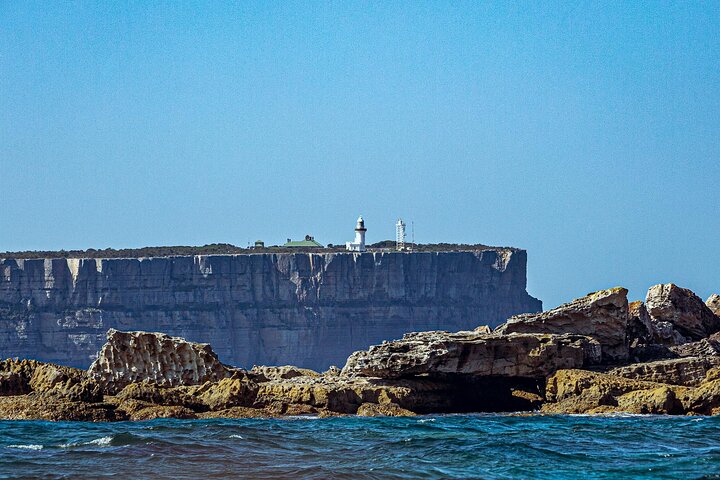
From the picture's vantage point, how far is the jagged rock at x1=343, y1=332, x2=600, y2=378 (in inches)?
1508

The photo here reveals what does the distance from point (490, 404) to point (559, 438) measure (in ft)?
33.7

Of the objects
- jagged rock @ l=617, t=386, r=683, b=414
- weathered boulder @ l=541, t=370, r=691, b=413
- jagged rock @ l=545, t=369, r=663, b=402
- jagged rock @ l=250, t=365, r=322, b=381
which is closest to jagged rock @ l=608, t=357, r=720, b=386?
jagged rock @ l=545, t=369, r=663, b=402

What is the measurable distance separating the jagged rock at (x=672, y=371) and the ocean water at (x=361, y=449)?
5.11 meters

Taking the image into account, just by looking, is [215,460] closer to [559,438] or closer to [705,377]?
[559,438]

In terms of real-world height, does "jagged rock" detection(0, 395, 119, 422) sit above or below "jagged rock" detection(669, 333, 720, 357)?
below

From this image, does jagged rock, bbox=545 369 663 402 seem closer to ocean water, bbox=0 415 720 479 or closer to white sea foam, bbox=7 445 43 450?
ocean water, bbox=0 415 720 479

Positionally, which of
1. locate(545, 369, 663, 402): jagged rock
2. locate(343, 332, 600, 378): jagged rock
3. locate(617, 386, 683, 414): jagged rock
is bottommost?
locate(617, 386, 683, 414): jagged rock

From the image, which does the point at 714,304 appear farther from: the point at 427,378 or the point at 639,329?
the point at 427,378

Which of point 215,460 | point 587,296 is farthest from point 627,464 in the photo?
point 587,296

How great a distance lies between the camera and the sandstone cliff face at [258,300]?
122750 mm

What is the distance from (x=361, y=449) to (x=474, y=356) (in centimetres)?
1117

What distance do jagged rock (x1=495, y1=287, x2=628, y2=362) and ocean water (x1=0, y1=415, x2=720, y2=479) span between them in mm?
7281

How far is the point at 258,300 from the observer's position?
127750mm

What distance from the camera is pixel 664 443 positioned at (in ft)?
95.7
